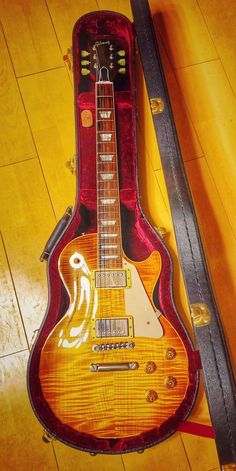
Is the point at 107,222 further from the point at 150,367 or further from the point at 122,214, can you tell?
the point at 150,367

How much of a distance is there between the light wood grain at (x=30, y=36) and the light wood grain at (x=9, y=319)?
76 centimetres

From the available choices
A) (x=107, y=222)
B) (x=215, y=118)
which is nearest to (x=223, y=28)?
(x=215, y=118)

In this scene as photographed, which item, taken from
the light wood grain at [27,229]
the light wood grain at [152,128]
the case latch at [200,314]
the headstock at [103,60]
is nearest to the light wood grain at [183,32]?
the light wood grain at [152,128]

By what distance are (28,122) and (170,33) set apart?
67 centimetres

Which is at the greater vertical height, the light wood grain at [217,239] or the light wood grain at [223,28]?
the light wood grain at [223,28]

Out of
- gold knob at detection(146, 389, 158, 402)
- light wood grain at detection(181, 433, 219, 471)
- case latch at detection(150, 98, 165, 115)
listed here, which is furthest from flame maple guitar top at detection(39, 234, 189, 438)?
case latch at detection(150, 98, 165, 115)

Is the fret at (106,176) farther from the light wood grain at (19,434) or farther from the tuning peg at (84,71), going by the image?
the light wood grain at (19,434)

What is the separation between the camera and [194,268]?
953mm

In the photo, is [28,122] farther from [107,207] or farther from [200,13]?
[200,13]

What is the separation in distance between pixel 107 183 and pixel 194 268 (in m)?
0.39

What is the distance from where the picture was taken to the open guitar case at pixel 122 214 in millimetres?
998

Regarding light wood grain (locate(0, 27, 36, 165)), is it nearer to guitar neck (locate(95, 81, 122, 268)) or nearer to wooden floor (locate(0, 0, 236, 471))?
wooden floor (locate(0, 0, 236, 471))

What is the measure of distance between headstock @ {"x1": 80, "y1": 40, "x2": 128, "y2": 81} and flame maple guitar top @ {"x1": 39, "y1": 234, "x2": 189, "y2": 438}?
0.64 meters

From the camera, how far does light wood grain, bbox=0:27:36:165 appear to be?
4.37 ft
